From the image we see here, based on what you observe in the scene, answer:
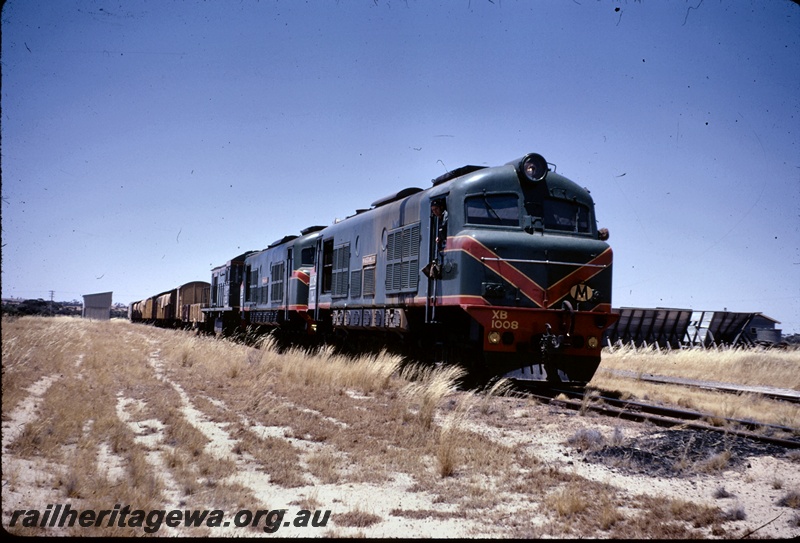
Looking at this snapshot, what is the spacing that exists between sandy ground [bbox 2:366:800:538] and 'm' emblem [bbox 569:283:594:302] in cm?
306

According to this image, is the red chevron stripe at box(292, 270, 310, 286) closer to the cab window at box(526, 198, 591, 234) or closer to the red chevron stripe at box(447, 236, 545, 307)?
the red chevron stripe at box(447, 236, 545, 307)

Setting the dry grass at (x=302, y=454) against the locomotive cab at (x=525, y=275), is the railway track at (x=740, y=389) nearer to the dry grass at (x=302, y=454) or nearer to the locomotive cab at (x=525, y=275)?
the locomotive cab at (x=525, y=275)

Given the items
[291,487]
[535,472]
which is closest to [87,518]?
[291,487]

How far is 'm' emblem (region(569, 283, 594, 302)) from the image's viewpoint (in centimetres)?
1102

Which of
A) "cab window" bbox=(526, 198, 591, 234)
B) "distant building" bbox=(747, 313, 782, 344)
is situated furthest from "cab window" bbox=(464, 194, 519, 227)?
"distant building" bbox=(747, 313, 782, 344)

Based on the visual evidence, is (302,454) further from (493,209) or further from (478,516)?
(493,209)

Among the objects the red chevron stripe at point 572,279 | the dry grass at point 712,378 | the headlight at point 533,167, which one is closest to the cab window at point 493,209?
the headlight at point 533,167

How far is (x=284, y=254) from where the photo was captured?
73.5ft
